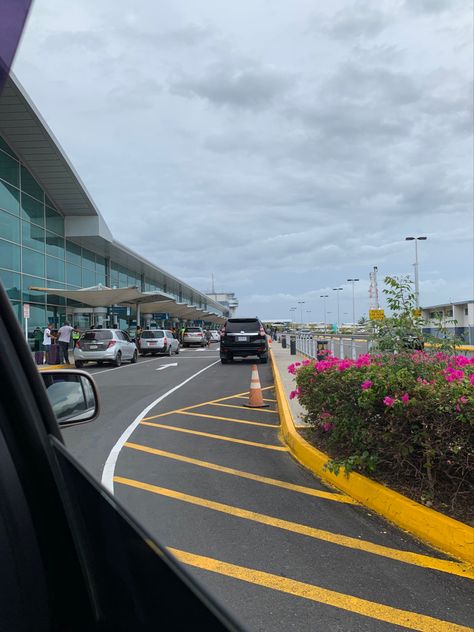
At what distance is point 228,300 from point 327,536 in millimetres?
143452

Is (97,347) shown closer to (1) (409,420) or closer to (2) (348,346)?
(2) (348,346)

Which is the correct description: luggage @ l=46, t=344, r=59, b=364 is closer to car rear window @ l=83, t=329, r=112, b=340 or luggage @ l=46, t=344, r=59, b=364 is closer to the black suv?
car rear window @ l=83, t=329, r=112, b=340

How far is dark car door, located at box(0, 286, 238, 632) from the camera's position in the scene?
1.11 meters

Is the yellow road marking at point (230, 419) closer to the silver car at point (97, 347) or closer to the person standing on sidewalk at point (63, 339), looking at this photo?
the silver car at point (97, 347)

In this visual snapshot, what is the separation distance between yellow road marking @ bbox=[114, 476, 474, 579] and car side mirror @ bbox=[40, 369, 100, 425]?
2.55 meters

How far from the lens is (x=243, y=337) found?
71.4 feet

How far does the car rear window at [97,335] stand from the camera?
20.7 metres

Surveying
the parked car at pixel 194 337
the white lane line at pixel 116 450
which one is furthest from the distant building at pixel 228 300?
the white lane line at pixel 116 450

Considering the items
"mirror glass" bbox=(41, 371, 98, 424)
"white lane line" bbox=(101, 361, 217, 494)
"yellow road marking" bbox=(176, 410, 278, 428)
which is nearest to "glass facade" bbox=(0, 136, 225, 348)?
"white lane line" bbox=(101, 361, 217, 494)

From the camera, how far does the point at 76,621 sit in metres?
1.31

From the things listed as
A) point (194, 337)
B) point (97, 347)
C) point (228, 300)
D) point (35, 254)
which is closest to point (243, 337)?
point (97, 347)

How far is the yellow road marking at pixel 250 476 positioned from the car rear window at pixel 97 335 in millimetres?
14039

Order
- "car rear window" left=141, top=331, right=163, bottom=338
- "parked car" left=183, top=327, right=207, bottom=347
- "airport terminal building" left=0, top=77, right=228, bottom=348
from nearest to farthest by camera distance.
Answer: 1. "airport terminal building" left=0, top=77, right=228, bottom=348
2. "car rear window" left=141, top=331, right=163, bottom=338
3. "parked car" left=183, top=327, right=207, bottom=347

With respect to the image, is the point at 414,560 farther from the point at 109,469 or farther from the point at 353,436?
the point at 109,469
